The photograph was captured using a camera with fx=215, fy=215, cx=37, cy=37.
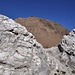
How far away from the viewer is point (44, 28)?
286 feet

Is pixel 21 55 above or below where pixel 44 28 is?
below

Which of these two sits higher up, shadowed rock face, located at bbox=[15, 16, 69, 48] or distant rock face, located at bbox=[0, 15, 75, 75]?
shadowed rock face, located at bbox=[15, 16, 69, 48]

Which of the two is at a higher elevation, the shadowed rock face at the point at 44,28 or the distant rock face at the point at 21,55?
the shadowed rock face at the point at 44,28

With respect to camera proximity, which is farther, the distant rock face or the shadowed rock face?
the shadowed rock face

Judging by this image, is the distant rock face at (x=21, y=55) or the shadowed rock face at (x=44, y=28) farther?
the shadowed rock face at (x=44, y=28)

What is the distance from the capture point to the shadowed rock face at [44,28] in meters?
81.1

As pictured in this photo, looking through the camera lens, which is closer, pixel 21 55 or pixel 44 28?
pixel 21 55

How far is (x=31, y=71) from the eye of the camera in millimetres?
19266

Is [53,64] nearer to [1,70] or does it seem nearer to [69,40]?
[69,40]

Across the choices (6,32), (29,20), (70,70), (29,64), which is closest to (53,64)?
(70,70)

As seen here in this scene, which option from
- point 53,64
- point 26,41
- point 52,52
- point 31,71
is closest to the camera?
point 31,71

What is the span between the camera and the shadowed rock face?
81131mm

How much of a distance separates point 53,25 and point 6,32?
248 ft

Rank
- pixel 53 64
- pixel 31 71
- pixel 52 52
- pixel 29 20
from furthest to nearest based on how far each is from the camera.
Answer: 1. pixel 29 20
2. pixel 52 52
3. pixel 53 64
4. pixel 31 71
